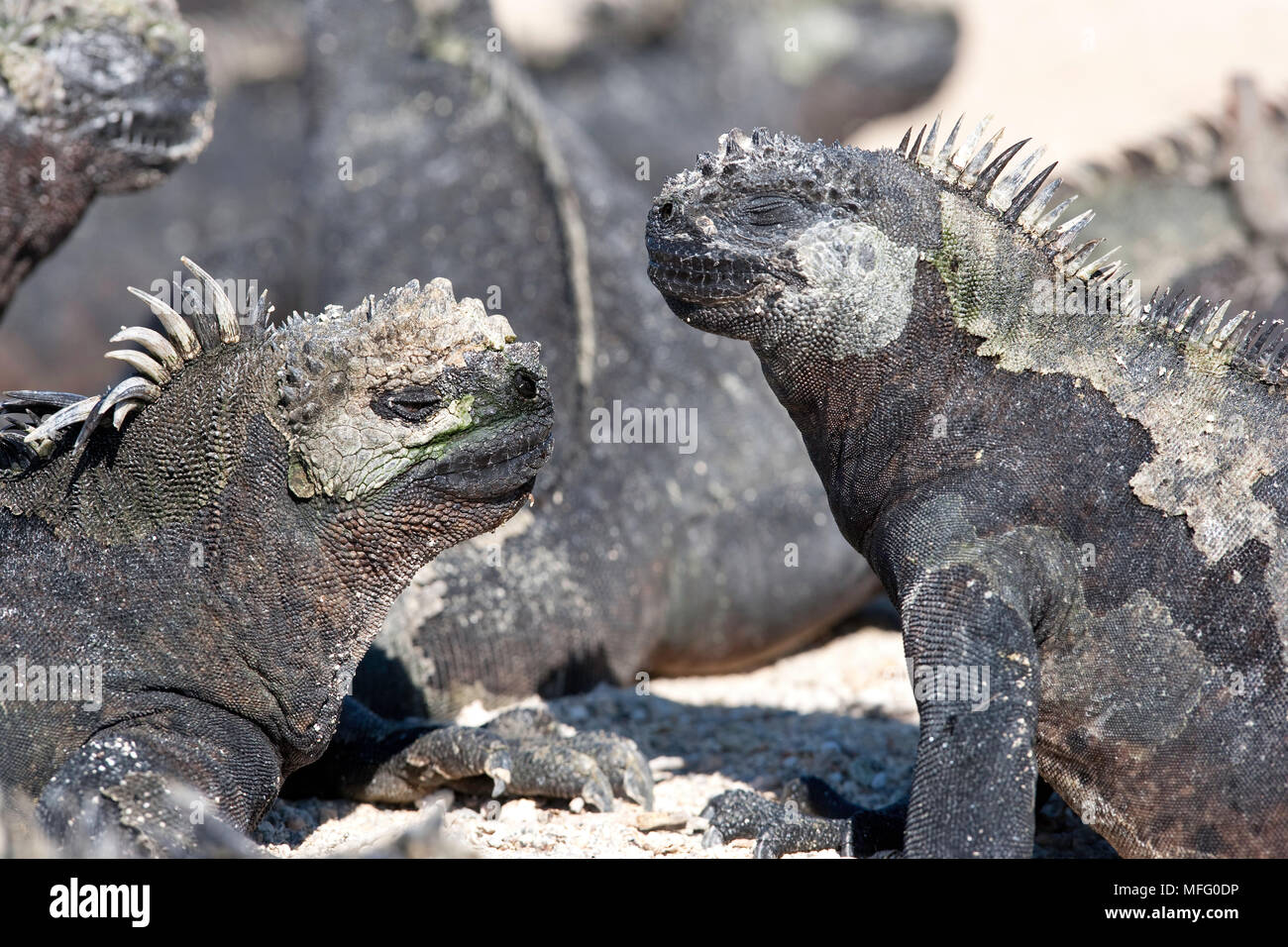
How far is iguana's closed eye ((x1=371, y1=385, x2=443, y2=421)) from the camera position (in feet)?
11.6

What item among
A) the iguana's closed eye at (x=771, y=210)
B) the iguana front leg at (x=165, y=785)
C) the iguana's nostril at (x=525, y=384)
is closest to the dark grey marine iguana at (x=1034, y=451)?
the iguana's closed eye at (x=771, y=210)

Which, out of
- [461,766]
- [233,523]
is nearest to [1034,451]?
[461,766]

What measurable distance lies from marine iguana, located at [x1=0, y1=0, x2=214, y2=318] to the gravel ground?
121 inches

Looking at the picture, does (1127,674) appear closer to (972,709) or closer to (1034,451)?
(972,709)

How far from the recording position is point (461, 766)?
4.30m

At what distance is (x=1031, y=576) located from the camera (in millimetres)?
3631

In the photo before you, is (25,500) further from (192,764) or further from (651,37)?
(651,37)

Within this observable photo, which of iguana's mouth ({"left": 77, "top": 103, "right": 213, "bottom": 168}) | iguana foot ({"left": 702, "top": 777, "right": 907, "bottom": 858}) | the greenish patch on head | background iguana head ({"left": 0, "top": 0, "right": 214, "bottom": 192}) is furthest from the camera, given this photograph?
iguana's mouth ({"left": 77, "top": 103, "right": 213, "bottom": 168})

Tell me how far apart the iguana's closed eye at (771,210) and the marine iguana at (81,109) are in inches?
147

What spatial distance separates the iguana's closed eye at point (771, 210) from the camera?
377cm

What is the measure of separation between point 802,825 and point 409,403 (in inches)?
64.5

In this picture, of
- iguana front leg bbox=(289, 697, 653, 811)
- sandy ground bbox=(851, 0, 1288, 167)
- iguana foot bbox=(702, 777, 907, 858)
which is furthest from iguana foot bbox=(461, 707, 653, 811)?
sandy ground bbox=(851, 0, 1288, 167)

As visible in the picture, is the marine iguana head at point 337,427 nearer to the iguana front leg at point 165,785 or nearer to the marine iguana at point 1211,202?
the iguana front leg at point 165,785

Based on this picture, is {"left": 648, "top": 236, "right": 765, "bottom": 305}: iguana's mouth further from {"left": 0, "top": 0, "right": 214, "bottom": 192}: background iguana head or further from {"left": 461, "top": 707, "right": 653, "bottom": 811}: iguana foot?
{"left": 0, "top": 0, "right": 214, "bottom": 192}: background iguana head
